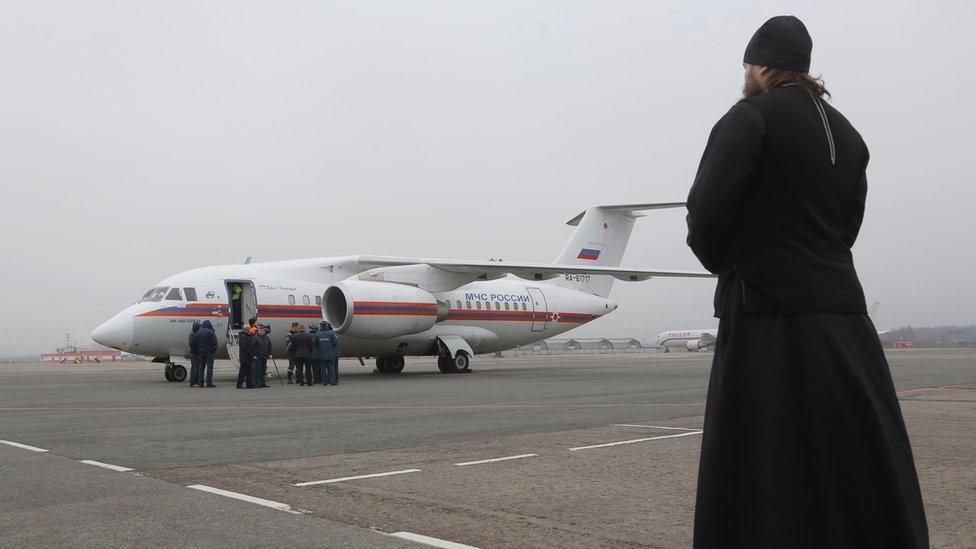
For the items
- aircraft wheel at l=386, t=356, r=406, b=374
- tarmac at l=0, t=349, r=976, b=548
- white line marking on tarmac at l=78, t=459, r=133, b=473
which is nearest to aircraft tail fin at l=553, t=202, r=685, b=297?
aircraft wheel at l=386, t=356, r=406, b=374

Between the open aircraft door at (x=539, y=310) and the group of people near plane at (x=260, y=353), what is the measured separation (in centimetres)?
903

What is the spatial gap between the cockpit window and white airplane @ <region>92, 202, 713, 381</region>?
0.03m

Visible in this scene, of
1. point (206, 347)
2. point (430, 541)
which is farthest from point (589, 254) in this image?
point (430, 541)

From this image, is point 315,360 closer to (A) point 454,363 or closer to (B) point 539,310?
(A) point 454,363

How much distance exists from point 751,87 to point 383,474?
482 cm

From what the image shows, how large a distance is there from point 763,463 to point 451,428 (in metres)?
7.78

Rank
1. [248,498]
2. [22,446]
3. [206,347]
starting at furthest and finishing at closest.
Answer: [206,347], [22,446], [248,498]

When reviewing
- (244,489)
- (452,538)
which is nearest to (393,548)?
(452,538)

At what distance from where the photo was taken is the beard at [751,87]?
106 inches

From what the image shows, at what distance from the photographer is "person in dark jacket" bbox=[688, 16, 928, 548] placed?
2.31 meters

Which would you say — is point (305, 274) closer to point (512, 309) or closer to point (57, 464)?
point (512, 309)

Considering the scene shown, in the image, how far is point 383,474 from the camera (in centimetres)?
674

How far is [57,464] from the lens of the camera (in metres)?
7.35

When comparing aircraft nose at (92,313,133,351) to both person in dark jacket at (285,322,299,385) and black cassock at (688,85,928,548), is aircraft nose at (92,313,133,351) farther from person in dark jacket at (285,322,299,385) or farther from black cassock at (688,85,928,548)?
black cassock at (688,85,928,548)
